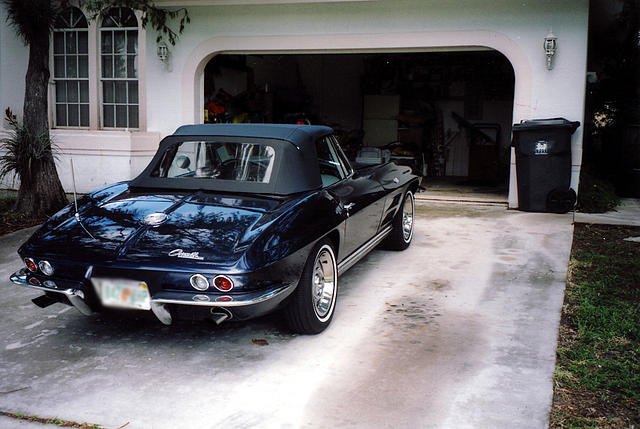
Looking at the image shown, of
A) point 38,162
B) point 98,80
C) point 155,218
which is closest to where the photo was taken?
point 155,218

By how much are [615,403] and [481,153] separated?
11.7 m

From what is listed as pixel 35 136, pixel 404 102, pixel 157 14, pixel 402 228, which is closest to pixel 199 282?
pixel 402 228

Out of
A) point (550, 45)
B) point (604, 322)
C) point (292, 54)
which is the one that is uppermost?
point (292, 54)

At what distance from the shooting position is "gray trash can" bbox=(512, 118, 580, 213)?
8.85 m

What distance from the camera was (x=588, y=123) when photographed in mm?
13180

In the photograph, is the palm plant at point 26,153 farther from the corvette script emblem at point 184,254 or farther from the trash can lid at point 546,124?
the trash can lid at point 546,124

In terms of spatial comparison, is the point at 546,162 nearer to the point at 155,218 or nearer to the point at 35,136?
the point at 155,218

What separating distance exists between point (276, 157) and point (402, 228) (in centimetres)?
243

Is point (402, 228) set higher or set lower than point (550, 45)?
lower

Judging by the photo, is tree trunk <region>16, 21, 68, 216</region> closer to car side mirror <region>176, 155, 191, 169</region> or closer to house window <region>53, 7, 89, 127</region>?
house window <region>53, 7, 89, 127</region>

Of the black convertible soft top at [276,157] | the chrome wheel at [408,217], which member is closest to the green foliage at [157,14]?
the chrome wheel at [408,217]

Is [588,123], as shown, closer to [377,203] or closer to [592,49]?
[592,49]

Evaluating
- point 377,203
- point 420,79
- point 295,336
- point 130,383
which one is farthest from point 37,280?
point 420,79

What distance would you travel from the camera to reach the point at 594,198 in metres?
9.60
